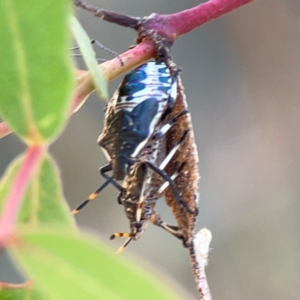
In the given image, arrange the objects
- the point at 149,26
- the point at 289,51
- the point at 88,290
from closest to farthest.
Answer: the point at 88,290 → the point at 149,26 → the point at 289,51

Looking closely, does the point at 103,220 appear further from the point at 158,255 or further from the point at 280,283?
the point at 280,283

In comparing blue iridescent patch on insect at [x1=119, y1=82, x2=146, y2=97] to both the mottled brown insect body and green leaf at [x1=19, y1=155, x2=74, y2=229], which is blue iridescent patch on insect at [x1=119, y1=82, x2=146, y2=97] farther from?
green leaf at [x1=19, y1=155, x2=74, y2=229]

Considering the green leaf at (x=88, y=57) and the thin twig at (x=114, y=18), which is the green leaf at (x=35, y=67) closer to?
the green leaf at (x=88, y=57)

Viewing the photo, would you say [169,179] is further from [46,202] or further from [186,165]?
[46,202]

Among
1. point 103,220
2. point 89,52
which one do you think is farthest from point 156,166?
point 103,220

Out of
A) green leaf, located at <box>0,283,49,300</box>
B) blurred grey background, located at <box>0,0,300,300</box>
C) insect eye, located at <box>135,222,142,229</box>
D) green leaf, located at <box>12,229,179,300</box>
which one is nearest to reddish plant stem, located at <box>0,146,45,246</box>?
green leaf, located at <box>12,229,179,300</box>

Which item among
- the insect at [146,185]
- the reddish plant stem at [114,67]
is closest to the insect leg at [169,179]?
the insect at [146,185]
